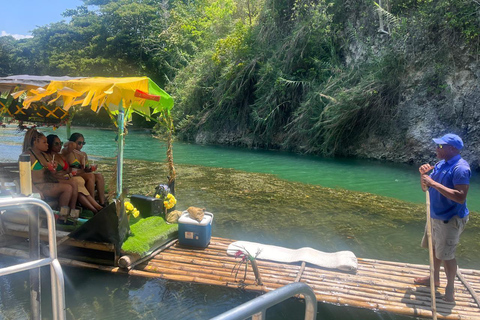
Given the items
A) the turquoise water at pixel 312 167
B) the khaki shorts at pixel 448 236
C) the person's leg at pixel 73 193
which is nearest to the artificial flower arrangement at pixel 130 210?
the person's leg at pixel 73 193

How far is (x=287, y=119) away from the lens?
22.7 metres

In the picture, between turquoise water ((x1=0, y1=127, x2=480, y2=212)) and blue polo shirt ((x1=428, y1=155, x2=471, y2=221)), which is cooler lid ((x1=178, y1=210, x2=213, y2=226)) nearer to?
blue polo shirt ((x1=428, y1=155, x2=471, y2=221))

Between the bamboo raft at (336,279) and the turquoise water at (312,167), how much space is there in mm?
6280

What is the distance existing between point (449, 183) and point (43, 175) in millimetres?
5742

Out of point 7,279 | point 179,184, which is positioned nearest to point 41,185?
point 7,279

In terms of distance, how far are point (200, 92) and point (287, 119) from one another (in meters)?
7.20

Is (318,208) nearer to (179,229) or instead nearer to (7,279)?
(179,229)

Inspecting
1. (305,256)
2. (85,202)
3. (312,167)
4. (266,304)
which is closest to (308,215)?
(305,256)

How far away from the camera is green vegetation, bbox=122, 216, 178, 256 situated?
5.07 meters

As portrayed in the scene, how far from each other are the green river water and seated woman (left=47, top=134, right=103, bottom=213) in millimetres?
1262

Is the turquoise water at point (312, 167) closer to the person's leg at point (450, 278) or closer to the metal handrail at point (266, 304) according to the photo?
the person's leg at point (450, 278)

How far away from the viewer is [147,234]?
5.49 metres

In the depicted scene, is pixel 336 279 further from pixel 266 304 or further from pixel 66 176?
pixel 66 176

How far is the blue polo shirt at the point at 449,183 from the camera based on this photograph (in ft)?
13.0
